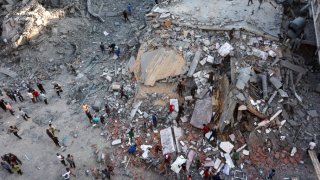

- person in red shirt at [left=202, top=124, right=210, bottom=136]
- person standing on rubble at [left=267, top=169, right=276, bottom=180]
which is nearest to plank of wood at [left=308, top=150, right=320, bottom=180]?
person standing on rubble at [left=267, top=169, right=276, bottom=180]

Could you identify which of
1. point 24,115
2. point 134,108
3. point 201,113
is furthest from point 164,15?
point 24,115

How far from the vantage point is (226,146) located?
15336 millimetres

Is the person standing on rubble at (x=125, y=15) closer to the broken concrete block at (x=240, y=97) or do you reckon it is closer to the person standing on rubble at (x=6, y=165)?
the broken concrete block at (x=240, y=97)

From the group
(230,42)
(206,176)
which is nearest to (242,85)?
(230,42)

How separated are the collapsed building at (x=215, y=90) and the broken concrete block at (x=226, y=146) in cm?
4

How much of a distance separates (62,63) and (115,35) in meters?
3.91

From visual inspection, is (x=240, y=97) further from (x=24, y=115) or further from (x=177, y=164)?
(x=24, y=115)

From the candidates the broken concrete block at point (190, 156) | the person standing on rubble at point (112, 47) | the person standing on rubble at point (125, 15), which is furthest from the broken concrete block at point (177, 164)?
the person standing on rubble at point (125, 15)

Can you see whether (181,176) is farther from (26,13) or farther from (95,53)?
(26,13)

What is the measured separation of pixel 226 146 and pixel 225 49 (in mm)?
5111

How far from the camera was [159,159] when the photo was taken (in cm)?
1540

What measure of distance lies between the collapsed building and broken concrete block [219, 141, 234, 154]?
4cm

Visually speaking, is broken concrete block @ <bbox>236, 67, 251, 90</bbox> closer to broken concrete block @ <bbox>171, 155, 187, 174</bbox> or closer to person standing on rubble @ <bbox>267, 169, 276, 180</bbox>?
person standing on rubble @ <bbox>267, 169, 276, 180</bbox>

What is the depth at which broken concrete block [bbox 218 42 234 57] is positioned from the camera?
1742cm
